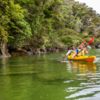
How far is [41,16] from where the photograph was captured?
230ft

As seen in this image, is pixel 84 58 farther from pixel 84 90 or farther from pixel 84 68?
pixel 84 90

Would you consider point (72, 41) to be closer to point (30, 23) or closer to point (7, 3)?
point (30, 23)

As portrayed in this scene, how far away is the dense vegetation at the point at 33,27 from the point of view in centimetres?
5531

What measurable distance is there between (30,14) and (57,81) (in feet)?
157

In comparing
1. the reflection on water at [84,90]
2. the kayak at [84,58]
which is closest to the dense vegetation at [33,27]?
the kayak at [84,58]

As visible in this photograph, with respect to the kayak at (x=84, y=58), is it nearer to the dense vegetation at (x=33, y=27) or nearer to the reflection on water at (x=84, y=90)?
the reflection on water at (x=84, y=90)

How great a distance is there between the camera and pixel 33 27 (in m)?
65.8

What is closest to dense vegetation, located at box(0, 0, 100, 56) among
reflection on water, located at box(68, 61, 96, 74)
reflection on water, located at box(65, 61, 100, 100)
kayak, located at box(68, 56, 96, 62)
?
kayak, located at box(68, 56, 96, 62)

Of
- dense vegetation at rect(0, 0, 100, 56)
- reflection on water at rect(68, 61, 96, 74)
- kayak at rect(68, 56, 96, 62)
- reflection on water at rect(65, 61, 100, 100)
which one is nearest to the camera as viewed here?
reflection on water at rect(65, 61, 100, 100)

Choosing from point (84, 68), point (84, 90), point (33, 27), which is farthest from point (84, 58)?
point (33, 27)

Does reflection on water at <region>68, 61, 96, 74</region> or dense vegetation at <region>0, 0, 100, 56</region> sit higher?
dense vegetation at <region>0, 0, 100, 56</region>

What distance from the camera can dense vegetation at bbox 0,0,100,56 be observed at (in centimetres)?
5531

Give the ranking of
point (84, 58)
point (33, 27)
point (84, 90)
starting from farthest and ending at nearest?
point (33, 27) → point (84, 58) → point (84, 90)

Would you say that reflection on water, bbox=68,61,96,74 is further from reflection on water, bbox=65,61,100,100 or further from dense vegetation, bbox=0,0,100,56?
dense vegetation, bbox=0,0,100,56
